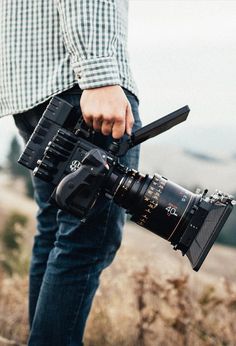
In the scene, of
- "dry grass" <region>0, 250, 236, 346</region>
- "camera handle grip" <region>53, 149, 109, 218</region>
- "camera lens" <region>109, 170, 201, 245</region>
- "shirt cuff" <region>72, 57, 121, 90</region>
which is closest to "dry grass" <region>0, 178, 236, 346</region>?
"dry grass" <region>0, 250, 236, 346</region>

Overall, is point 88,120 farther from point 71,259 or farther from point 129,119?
point 71,259

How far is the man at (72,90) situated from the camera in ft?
4.01

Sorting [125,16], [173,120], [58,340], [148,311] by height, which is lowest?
[148,311]

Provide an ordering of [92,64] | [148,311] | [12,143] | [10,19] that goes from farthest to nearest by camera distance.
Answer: [12,143] < [148,311] < [10,19] < [92,64]

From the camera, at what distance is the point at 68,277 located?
4.45ft

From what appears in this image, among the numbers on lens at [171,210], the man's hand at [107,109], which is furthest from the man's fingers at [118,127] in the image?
the numbers on lens at [171,210]

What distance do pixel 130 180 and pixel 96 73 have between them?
0.80 ft

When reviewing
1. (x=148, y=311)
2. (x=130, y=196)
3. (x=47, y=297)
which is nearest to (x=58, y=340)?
(x=47, y=297)

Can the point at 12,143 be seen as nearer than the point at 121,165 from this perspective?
No

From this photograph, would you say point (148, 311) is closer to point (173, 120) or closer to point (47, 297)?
point (47, 297)

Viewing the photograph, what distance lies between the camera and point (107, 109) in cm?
120

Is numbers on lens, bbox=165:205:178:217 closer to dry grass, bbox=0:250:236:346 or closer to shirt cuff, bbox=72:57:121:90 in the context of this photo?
shirt cuff, bbox=72:57:121:90

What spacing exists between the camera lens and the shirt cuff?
0.66ft

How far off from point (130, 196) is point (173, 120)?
0.19 m
